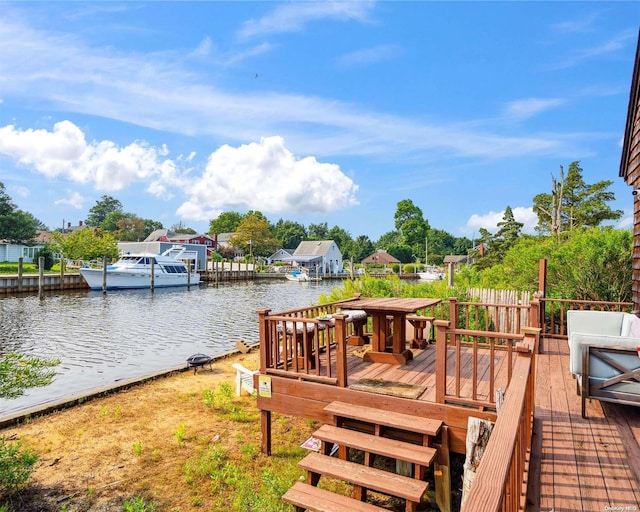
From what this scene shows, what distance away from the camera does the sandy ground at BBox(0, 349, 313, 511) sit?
13.9ft

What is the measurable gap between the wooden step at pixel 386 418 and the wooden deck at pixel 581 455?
0.94m

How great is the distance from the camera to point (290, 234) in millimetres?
88312

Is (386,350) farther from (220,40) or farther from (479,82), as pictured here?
(479,82)

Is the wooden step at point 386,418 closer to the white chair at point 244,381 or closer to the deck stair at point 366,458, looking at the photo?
the deck stair at point 366,458

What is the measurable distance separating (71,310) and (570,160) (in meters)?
31.9

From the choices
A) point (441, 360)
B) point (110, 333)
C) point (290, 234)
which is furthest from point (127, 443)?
point (290, 234)

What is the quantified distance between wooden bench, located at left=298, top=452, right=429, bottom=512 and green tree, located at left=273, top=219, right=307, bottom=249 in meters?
82.7

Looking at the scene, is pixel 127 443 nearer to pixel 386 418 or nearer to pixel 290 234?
pixel 386 418

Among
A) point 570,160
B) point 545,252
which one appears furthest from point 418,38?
point 570,160

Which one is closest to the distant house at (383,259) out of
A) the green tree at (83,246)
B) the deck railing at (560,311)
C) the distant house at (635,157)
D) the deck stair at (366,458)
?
the green tree at (83,246)

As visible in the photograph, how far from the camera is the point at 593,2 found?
8422 mm

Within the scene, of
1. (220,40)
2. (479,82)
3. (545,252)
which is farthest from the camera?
(479,82)

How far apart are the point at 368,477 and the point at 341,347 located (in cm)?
140

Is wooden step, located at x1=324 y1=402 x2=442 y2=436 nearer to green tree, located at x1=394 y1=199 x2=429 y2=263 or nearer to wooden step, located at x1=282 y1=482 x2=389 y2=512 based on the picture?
wooden step, located at x1=282 y1=482 x2=389 y2=512
